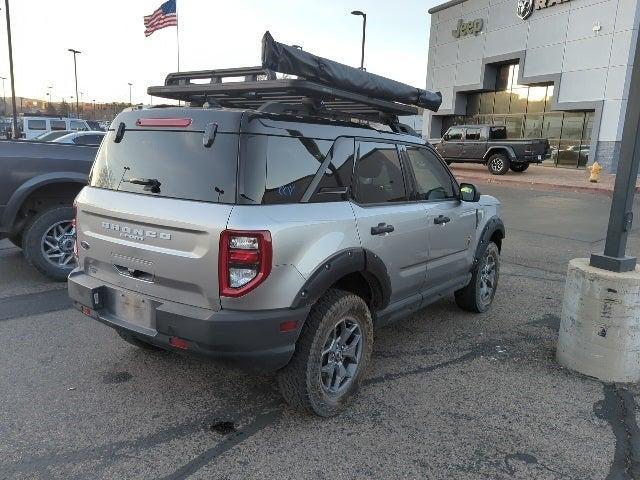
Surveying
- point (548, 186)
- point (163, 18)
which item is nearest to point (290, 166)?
point (548, 186)

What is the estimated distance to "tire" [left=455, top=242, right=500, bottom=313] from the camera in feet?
16.1

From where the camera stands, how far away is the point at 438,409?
3.24 m

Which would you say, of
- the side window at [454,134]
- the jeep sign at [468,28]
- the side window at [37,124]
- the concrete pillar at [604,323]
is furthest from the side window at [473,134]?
the side window at [37,124]

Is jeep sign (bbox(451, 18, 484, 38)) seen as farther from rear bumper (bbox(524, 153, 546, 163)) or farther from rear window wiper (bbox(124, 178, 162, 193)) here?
rear window wiper (bbox(124, 178, 162, 193))

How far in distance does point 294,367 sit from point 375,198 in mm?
1247

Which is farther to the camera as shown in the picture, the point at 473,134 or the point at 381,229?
the point at 473,134

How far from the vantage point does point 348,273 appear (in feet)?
10.0

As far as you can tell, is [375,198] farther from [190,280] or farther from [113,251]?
[113,251]

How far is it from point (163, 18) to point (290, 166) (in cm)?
2224

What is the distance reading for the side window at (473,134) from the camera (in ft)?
71.9

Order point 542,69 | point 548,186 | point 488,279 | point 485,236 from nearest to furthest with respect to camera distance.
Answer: point 485,236 → point 488,279 → point 548,186 → point 542,69

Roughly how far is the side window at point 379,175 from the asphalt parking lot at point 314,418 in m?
1.31

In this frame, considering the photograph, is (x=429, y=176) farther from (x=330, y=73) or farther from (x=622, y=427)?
(x=622, y=427)

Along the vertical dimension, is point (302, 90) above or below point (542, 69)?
below
